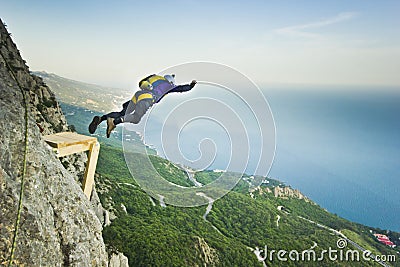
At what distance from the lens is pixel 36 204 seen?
Answer: 430 centimetres

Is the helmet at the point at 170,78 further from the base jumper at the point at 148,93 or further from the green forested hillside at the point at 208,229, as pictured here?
the green forested hillside at the point at 208,229

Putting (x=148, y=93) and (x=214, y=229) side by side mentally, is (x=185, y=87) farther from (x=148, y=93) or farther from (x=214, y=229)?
(x=214, y=229)

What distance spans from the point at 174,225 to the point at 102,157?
19806mm

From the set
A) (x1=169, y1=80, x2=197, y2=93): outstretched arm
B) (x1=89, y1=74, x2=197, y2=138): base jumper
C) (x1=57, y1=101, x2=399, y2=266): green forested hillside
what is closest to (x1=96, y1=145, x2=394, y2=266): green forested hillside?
(x1=57, y1=101, x2=399, y2=266): green forested hillside

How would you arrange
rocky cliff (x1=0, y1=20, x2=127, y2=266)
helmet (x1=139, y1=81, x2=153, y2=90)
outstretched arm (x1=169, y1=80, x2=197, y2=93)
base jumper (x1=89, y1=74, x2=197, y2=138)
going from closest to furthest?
rocky cliff (x1=0, y1=20, x2=127, y2=266) < outstretched arm (x1=169, y1=80, x2=197, y2=93) < base jumper (x1=89, y1=74, x2=197, y2=138) < helmet (x1=139, y1=81, x2=153, y2=90)

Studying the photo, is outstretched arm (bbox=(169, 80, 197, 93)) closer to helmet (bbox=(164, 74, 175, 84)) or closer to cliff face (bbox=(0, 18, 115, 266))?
helmet (bbox=(164, 74, 175, 84))

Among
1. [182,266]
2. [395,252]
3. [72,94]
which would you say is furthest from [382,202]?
[182,266]

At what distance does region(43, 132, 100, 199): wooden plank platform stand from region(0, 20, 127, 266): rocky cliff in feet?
1.21

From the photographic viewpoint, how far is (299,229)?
53375mm

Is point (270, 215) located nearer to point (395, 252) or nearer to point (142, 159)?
point (395, 252)

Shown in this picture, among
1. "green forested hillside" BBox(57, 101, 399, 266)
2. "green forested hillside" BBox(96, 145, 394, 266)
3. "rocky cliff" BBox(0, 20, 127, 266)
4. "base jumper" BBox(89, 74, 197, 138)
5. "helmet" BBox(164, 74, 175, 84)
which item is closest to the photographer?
"rocky cliff" BBox(0, 20, 127, 266)

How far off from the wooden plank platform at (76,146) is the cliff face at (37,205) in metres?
0.31

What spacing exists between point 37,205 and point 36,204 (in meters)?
0.03

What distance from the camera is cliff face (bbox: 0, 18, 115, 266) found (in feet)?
12.6
